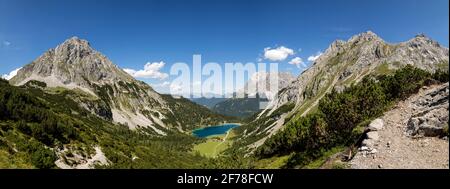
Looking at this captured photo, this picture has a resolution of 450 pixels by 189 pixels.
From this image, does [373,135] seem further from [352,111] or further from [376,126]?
[352,111]

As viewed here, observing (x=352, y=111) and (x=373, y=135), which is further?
(x=352, y=111)

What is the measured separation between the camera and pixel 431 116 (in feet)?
136

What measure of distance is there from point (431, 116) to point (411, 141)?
449 cm

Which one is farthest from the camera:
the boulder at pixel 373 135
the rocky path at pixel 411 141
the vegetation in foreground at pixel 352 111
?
the vegetation in foreground at pixel 352 111

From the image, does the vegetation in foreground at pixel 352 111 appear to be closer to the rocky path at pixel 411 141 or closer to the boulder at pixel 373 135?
the rocky path at pixel 411 141

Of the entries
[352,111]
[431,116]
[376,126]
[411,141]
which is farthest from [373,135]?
[352,111]

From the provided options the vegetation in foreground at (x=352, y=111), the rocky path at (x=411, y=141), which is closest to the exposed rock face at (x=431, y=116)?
the rocky path at (x=411, y=141)

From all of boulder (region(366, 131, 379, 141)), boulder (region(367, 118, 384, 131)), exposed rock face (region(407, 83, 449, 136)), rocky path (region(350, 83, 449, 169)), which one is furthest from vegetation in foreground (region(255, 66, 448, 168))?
boulder (region(366, 131, 379, 141))

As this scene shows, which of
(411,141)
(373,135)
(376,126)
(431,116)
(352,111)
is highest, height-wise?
(352,111)

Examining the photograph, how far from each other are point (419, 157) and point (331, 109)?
38.1m

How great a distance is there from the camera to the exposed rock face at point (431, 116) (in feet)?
128
